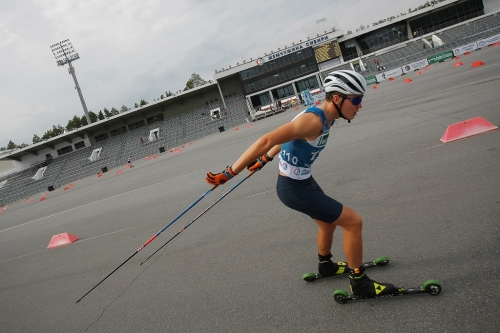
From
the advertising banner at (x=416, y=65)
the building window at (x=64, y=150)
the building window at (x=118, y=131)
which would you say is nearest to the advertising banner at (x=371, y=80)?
the advertising banner at (x=416, y=65)

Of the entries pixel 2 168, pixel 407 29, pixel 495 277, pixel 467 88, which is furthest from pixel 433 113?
pixel 2 168

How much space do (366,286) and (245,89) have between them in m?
53.4

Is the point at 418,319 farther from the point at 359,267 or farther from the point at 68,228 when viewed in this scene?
the point at 68,228

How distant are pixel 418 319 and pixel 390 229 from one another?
1660mm

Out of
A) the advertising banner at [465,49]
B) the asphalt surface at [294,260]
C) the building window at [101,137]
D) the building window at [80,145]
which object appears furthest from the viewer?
the building window at [101,137]

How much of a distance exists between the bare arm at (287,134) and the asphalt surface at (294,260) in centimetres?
157

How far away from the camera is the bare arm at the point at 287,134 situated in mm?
2664

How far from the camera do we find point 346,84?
2834 millimetres

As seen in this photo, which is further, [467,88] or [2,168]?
[2,168]

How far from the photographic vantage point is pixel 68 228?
1009 centimetres

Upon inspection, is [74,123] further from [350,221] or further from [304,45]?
[350,221]

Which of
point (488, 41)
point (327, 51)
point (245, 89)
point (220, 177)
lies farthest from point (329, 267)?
point (327, 51)

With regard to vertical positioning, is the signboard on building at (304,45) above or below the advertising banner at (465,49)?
above

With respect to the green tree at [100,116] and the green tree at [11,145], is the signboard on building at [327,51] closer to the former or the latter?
the green tree at [100,116]
